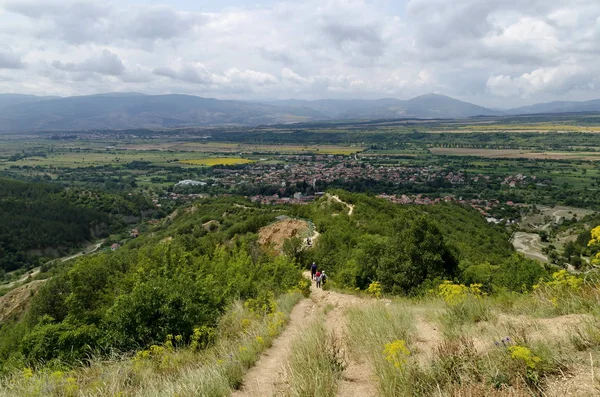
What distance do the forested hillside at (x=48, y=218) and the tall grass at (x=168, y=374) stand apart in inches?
2152

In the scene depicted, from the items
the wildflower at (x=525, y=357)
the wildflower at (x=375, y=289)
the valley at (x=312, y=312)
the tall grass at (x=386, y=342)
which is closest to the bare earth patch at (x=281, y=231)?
the valley at (x=312, y=312)

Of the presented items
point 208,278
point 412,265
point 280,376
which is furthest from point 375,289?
point 280,376

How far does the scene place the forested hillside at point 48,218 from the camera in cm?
5131

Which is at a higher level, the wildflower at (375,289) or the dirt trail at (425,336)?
the dirt trail at (425,336)

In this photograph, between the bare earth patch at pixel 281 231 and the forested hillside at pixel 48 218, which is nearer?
the bare earth patch at pixel 281 231

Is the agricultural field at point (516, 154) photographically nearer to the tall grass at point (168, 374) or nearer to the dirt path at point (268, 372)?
the dirt path at point (268, 372)

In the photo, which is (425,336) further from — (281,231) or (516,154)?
(516,154)

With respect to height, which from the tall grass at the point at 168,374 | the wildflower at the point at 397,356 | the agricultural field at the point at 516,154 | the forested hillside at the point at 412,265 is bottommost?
the agricultural field at the point at 516,154

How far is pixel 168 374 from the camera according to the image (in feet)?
18.4

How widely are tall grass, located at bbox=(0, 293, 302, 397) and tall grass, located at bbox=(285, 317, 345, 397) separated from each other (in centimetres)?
89

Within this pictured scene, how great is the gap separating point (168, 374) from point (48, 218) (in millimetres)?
66438

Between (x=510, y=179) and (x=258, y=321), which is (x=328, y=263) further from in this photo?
(x=510, y=179)

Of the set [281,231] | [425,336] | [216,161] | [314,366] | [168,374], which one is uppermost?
[314,366]

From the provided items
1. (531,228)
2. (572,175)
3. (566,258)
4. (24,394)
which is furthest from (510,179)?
(24,394)
